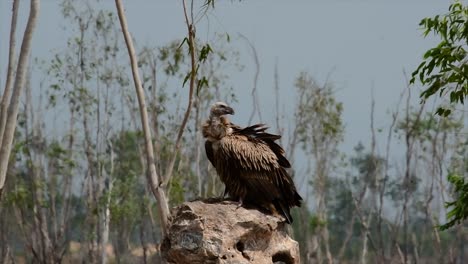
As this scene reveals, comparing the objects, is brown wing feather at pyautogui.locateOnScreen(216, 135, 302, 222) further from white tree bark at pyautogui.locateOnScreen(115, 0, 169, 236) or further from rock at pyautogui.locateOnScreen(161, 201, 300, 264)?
white tree bark at pyautogui.locateOnScreen(115, 0, 169, 236)

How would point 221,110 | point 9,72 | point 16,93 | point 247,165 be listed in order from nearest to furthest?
point 247,165 < point 221,110 < point 16,93 < point 9,72

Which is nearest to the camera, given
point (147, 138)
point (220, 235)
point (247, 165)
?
point (220, 235)

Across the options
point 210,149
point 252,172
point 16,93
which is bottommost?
point 252,172

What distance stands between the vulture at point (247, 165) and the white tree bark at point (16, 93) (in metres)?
2.87

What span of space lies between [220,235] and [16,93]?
3558 millimetres

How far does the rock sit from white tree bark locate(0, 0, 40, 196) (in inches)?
118

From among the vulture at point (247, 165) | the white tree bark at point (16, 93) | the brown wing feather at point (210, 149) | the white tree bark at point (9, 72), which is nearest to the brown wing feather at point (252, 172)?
the vulture at point (247, 165)

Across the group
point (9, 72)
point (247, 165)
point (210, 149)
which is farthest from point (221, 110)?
point (9, 72)

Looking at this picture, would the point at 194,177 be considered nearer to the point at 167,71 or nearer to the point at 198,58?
the point at 167,71

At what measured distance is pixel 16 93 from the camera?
8609 millimetres

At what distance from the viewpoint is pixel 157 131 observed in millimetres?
16438

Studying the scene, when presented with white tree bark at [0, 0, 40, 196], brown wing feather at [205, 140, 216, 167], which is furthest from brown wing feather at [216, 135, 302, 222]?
white tree bark at [0, 0, 40, 196]

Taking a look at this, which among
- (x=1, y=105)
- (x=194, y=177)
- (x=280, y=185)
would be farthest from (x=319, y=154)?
(x=280, y=185)

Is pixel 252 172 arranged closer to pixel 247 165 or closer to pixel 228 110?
pixel 247 165
